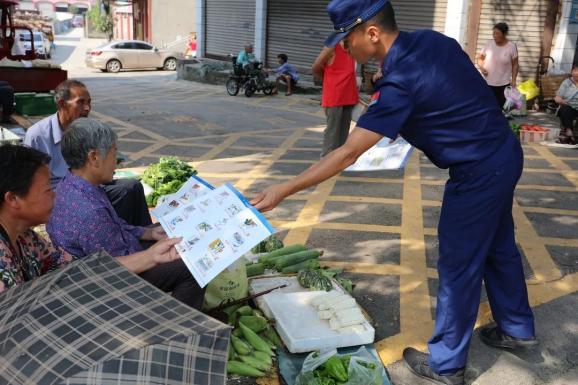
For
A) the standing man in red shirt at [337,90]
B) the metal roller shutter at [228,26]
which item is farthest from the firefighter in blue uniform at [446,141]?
the metal roller shutter at [228,26]

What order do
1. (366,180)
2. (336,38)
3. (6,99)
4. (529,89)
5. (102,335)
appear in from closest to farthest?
1. (102,335)
2. (336,38)
3. (366,180)
4. (6,99)
5. (529,89)

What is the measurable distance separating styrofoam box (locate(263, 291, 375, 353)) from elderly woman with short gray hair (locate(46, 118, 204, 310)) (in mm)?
567

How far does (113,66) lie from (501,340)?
2225 centimetres

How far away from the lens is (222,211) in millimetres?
2463

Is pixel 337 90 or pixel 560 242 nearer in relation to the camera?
pixel 560 242

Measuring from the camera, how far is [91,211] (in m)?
2.72

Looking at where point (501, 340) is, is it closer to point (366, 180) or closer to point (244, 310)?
point (244, 310)

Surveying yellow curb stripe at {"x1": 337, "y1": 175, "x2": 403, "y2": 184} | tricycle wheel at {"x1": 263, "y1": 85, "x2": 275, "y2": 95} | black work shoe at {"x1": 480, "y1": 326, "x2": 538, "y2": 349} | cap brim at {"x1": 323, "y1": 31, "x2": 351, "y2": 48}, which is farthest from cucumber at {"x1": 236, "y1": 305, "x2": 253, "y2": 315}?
tricycle wheel at {"x1": 263, "y1": 85, "x2": 275, "y2": 95}

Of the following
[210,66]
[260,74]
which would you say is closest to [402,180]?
[260,74]

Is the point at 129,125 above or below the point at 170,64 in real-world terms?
below

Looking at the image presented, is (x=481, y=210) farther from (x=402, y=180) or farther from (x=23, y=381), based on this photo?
(x=402, y=180)

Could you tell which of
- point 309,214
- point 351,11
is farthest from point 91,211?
point 309,214

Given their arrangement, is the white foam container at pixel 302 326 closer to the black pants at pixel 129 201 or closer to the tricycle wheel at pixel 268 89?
the black pants at pixel 129 201

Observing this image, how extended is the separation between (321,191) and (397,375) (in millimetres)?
3320
